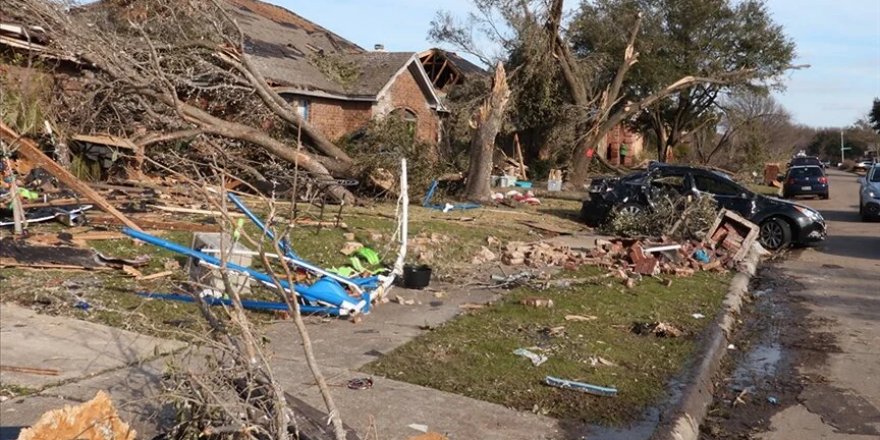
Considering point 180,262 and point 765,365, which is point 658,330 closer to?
point 765,365

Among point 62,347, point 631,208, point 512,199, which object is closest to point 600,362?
point 62,347

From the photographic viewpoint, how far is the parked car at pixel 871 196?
23.0 metres

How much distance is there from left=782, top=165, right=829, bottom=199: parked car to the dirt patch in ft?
79.7

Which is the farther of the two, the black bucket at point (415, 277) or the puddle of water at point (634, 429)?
the black bucket at point (415, 277)

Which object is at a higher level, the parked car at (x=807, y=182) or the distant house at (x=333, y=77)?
the distant house at (x=333, y=77)

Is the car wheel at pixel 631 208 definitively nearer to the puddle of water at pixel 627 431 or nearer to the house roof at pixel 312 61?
A: the puddle of water at pixel 627 431

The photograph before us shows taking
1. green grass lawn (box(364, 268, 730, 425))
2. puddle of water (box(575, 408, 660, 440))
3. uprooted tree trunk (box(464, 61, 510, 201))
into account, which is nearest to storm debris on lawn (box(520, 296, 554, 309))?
green grass lawn (box(364, 268, 730, 425))

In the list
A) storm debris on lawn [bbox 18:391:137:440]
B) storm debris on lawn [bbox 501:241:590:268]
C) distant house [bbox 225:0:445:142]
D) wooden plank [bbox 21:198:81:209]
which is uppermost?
distant house [bbox 225:0:445:142]

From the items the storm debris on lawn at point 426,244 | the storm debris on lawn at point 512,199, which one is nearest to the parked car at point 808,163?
the storm debris on lawn at point 512,199

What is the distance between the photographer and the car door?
56.0ft

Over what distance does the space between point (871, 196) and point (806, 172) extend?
12249 mm

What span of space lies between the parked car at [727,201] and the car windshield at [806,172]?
18570 mm

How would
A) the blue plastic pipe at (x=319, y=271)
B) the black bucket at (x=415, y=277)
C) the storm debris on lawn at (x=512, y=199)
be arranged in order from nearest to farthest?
the blue plastic pipe at (x=319, y=271)
the black bucket at (x=415, y=277)
the storm debris on lawn at (x=512, y=199)

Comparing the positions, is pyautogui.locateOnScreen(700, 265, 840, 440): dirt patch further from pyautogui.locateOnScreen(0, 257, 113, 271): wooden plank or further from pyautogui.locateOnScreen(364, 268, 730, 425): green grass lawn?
pyautogui.locateOnScreen(0, 257, 113, 271): wooden plank
